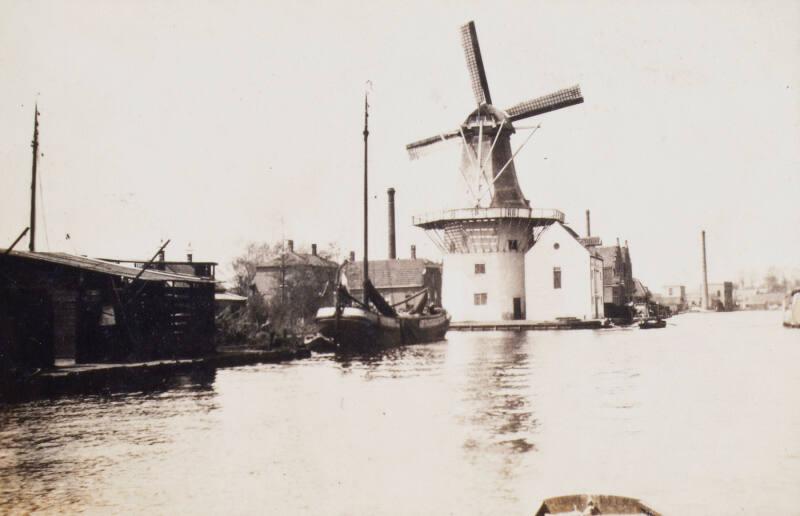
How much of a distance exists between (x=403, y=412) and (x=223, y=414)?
11.3ft

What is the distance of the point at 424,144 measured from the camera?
5666cm

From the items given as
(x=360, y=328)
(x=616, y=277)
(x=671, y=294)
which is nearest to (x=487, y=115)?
(x=360, y=328)

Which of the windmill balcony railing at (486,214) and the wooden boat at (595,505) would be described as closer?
the wooden boat at (595,505)

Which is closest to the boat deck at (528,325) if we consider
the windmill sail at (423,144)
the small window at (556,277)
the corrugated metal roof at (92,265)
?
the small window at (556,277)

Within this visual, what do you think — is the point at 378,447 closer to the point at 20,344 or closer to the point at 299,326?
the point at 20,344

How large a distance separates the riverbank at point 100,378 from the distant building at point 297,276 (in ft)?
80.8

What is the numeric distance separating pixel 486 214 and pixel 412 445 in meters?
41.6

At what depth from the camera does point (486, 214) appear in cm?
5166

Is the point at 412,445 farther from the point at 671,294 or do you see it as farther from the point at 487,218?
the point at 671,294

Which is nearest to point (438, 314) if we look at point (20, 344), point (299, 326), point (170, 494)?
point (299, 326)

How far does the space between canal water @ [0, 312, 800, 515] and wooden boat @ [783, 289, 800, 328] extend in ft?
84.1

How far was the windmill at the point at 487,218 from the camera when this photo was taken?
Result: 171 ft

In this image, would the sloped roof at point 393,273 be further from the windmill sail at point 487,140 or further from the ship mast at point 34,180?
the ship mast at point 34,180

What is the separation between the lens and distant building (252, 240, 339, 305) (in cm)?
5109
